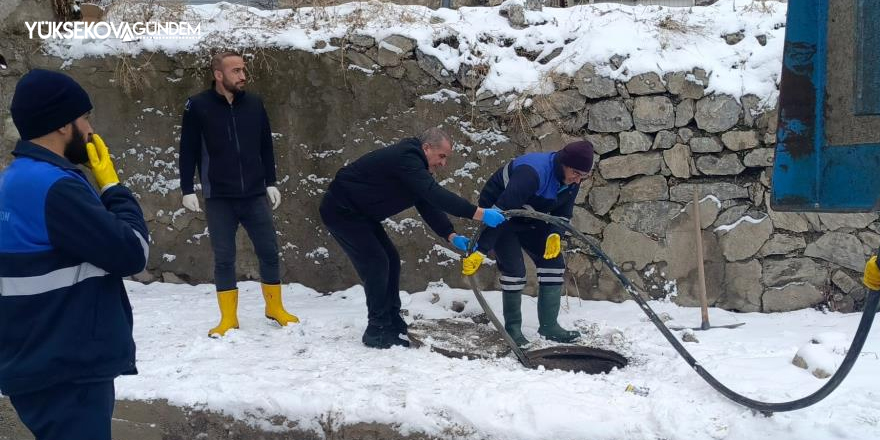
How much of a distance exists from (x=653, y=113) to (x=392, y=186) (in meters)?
1.98

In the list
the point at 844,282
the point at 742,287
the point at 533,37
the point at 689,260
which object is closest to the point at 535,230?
the point at 689,260

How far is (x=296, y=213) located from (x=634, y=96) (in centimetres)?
256

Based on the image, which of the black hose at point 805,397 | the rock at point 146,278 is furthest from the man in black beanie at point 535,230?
the rock at point 146,278

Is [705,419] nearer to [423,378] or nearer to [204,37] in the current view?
[423,378]

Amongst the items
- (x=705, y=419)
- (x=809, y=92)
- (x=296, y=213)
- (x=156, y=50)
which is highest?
(x=156, y=50)

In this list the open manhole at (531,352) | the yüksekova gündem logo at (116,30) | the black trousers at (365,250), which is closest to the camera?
the open manhole at (531,352)

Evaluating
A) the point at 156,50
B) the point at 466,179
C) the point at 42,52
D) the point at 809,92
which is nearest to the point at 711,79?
the point at 466,179

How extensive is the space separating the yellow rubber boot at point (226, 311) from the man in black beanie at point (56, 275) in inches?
86.4

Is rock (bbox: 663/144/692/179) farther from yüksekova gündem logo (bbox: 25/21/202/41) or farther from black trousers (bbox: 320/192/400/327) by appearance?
yüksekova gündem logo (bbox: 25/21/202/41)

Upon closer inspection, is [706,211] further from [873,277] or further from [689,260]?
[873,277]

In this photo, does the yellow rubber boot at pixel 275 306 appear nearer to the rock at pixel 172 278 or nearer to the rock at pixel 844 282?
the rock at pixel 172 278

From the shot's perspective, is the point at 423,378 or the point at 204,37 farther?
the point at 204,37

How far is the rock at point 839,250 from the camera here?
4703mm

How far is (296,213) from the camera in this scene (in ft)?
17.8
